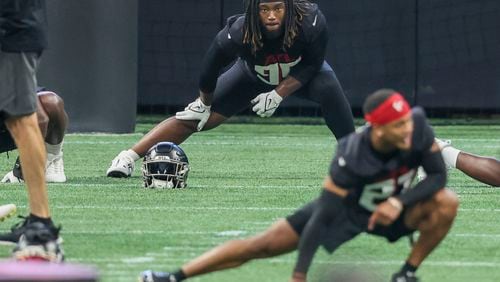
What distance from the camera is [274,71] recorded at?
11172 millimetres

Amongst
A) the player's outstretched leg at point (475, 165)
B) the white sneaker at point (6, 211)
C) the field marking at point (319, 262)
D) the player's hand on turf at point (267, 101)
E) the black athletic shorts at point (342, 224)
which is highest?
the black athletic shorts at point (342, 224)

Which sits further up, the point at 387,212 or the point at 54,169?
the point at 387,212

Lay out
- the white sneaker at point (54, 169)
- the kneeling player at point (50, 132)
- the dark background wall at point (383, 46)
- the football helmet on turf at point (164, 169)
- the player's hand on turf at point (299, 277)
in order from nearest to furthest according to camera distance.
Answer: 1. the player's hand on turf at point (299, 277)
2. the kneeling player at point (50, 132)
3. the football helmet on turf at point (164, 169)
4. the white sneaker at point (54, 169)
5. the dark background wall at point (383, 46)

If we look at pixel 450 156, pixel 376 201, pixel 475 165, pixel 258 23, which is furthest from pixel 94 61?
pixel 376 201

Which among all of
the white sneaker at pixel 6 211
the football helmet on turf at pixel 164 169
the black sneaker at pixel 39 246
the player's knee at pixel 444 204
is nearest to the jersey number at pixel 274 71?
the football helmet on turf at pixel 164 169

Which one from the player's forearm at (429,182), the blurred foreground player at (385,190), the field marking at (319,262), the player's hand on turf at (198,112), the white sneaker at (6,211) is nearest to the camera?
the blurred foreground player at (385,190)

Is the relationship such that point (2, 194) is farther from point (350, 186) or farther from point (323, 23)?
point (350, 186)

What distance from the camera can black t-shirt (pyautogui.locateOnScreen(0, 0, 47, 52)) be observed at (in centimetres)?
770

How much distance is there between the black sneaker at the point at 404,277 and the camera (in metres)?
6.93

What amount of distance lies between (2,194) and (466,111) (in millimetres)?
8111

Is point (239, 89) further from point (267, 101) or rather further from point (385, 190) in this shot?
point (385, 190)

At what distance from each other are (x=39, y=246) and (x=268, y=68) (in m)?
4.01

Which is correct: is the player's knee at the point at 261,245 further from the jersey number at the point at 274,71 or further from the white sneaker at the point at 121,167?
the white sneaker at the point at 121,167

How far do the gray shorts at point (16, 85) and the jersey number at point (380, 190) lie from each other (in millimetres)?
1822
